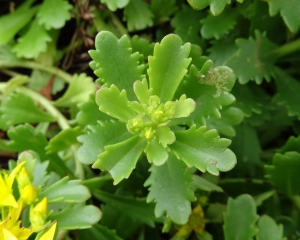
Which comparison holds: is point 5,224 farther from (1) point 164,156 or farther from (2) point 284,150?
(2) point 284,150

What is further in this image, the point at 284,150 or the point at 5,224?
the point at 284,150

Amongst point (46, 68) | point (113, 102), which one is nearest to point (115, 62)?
point (113, 102)

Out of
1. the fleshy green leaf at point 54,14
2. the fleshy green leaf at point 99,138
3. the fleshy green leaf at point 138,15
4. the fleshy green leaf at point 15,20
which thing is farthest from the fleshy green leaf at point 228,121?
the fleshy green leaf at point 15,20

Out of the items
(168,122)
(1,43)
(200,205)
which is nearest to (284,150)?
(200,205)

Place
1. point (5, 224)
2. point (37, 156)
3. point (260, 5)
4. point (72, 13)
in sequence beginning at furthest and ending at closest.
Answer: point (72, 13), point (260, 5), point (37, 156), point (5, 224)

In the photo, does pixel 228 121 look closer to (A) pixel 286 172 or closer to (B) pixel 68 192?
(A) pixel 286 172

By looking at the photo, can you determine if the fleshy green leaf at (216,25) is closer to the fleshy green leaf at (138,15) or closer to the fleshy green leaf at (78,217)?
the fleshy green leaf at (138,15)
